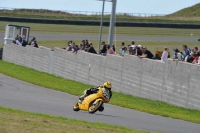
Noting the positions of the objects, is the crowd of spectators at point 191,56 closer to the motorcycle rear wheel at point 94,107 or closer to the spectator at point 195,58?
the spectator at point 195,58

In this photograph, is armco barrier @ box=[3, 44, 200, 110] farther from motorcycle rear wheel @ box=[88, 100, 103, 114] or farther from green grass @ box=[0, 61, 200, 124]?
motorcycle rear wheel @ box=[88, 100, 103, 114]

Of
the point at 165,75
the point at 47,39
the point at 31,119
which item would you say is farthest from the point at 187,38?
the point at 31,119

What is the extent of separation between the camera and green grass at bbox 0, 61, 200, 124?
21.2 metres

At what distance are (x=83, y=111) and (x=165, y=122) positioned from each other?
8.37ft

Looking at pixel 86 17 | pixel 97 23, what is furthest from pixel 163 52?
pixel 86 17

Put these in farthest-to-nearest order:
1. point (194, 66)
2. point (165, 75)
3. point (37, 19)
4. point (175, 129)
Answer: point (37, 19) < point (165, 75) < point (194, 66) < point (175, 129)

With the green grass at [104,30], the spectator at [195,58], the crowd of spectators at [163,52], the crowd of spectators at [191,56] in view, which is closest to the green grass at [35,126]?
the spectator at [195,58]

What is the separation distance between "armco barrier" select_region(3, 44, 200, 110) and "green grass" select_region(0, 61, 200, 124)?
407 mm

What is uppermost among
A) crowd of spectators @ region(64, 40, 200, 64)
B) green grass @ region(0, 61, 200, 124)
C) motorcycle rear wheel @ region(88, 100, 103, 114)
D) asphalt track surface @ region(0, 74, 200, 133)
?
crowd of spectators @ region(64, 40, 200, 64)

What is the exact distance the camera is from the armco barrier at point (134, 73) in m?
23.0

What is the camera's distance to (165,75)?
79.9ft

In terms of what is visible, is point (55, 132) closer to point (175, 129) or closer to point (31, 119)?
point (31, 119)

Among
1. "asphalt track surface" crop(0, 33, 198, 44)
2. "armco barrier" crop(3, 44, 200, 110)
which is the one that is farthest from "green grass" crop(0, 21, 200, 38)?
"armco barrier" crop(3, 44, 200, 110)

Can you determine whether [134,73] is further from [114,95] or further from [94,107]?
[94,107]
